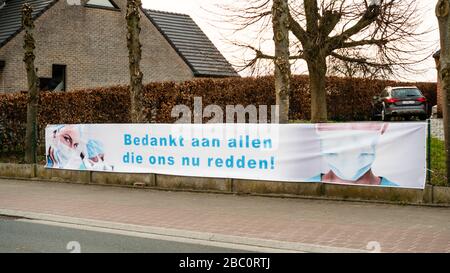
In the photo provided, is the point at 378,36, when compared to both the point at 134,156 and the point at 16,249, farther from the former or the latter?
the point at 16,249

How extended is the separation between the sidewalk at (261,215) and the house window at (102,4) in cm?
1762

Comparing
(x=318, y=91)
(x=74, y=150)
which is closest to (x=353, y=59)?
(x=318, y=91)

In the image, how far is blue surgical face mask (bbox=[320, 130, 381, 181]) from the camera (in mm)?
11967

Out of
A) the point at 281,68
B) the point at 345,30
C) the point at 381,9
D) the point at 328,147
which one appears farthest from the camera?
the point at 345,30

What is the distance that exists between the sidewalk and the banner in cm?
60

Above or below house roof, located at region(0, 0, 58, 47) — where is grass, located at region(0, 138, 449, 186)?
below

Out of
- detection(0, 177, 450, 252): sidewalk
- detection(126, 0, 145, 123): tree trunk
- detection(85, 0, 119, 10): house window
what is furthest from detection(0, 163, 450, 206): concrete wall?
detection(85, 0, 119, 10): house window

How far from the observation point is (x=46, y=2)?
28469mm

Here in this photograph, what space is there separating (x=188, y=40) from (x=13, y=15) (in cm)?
957

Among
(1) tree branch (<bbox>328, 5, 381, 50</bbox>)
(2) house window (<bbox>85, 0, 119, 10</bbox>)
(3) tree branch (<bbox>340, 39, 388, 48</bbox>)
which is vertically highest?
(2) house window (<bbox>85, 0, 119, 10</bbox>)

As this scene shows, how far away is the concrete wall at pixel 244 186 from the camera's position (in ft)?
38.1

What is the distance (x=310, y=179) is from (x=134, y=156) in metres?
4.77

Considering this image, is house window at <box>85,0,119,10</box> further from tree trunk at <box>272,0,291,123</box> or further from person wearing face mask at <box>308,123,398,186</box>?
person wearing face mask at <box>308,123,398,186</box>

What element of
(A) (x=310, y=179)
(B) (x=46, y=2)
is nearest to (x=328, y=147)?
(A) (x=310, y=179)
